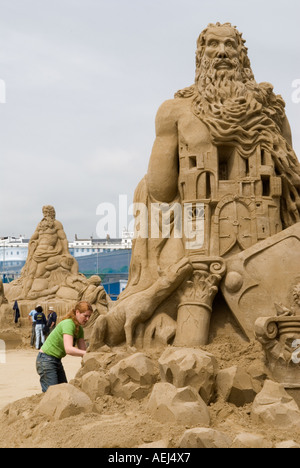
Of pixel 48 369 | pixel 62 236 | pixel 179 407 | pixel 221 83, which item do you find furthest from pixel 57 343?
pixel 62 236

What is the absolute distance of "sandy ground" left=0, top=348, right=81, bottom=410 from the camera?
854cm

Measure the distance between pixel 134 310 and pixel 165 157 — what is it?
1604 mm

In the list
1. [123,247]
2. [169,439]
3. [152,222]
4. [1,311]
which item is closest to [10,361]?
[1,311]

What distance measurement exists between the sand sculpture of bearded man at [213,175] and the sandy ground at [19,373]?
2.84m

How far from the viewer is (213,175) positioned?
6.09 meters

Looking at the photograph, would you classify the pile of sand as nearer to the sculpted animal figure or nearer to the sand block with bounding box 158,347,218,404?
the sand block with bounding box 158,347,218,404

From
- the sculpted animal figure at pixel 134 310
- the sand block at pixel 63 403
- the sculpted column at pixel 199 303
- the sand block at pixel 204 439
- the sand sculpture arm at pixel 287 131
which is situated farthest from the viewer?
the sand sculpture arm at pixel 287 131

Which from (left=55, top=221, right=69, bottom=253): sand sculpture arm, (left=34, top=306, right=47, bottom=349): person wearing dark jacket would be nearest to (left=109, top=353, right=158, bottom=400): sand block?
(left=34, top=306, right=47, bottom=349): person wearing dark jacket

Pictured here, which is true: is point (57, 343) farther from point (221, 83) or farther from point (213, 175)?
point (221, 83)

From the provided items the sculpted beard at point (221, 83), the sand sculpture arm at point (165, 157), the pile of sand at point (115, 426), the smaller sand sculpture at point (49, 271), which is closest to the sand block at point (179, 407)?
the pile of sand at point (115, 426)

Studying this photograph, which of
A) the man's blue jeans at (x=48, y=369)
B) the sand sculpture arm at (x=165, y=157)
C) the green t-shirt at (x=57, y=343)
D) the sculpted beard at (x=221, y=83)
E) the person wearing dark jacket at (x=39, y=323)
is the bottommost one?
the person wearing dark jacket at (x=39, y=323)

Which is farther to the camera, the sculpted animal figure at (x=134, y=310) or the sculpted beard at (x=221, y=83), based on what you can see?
the sculpted beard at (x=221, y=83)

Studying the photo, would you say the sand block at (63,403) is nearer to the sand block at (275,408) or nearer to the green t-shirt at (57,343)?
the green t-shirt at (57,343)

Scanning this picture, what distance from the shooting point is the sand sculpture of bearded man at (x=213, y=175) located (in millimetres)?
5996
